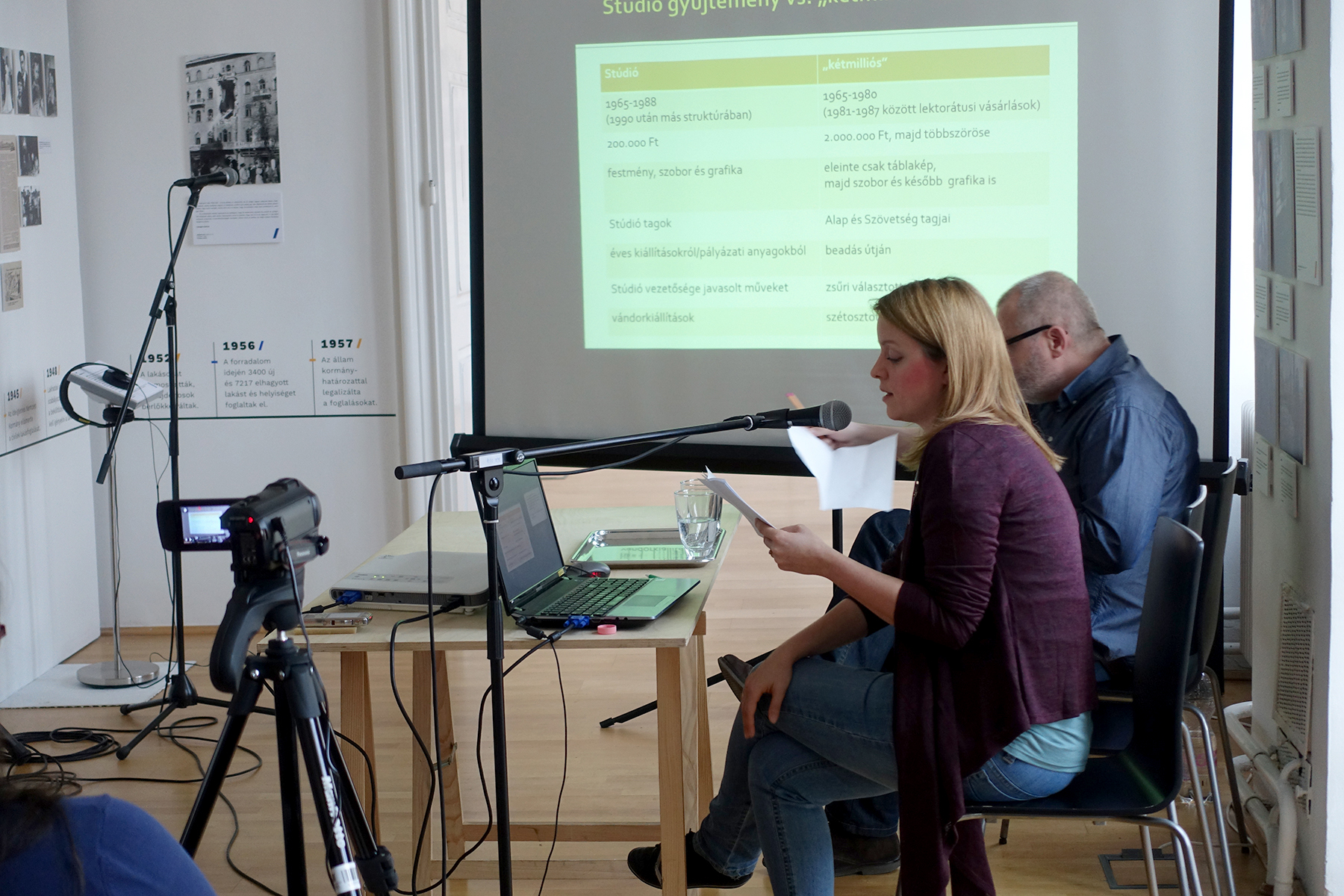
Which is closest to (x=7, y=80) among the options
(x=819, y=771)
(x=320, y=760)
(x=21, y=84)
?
(x=21, y=84)

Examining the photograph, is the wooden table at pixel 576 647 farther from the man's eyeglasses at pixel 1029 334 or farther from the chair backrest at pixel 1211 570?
the chair backrest at pixel 1211 570

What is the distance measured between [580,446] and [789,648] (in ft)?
1.55

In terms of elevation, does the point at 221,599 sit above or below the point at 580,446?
below

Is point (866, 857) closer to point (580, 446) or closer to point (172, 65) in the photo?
point (580, 446)

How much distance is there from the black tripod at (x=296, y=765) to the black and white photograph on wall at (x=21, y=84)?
A: 2893mm

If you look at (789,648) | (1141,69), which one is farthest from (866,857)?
(1141,69)

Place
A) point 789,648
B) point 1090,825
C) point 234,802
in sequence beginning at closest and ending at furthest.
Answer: point 789,648 < point 1090,825 < point 234,802

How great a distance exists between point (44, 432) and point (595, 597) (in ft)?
8.38

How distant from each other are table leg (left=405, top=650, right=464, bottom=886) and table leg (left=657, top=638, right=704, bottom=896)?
0.57 m

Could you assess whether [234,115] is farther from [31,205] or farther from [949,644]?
[949,644]

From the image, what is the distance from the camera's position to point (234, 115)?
3945 millimetres

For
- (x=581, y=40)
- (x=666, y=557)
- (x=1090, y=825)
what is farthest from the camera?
(x=581, y=40)

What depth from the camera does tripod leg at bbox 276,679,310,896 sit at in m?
1.38

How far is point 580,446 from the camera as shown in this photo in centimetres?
Result: 173
